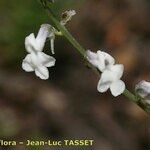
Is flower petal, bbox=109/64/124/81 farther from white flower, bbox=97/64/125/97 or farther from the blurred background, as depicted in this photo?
the blurred background

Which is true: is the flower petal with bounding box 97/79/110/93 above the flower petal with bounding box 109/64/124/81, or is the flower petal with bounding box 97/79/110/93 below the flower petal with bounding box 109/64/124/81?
below

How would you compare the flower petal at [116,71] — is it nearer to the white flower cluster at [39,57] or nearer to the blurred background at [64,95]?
the white flower cluster at [39,57]

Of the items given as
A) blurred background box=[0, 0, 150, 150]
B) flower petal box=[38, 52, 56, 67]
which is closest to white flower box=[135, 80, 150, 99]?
flower petal box=[38, 52, 56, 67]

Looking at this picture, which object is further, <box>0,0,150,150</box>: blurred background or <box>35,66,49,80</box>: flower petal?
<box>0,0,150,150</box>: blurred background

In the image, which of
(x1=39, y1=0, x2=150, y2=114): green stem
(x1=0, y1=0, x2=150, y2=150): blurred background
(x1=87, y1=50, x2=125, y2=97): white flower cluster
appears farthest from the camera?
(x1=0, y1=0, x2=150, y2=150): blurred background

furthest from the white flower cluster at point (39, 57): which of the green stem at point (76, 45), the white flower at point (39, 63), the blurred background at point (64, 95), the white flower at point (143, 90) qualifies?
the blurred background at point (64, 95)

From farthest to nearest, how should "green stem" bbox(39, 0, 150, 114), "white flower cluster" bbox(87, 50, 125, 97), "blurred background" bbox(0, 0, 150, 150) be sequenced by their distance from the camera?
"blurred background" bbox(0, 0, 150, 150)
"white flower cluster" bbox(87, 50, 125, 97)
"green stem" bbox(39, 0, 150, 114)

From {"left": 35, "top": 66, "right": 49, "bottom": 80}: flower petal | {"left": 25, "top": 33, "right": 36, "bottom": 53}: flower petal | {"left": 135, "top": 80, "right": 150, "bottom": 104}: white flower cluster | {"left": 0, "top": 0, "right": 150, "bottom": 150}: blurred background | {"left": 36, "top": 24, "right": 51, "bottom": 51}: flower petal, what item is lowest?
{"left": 135, "top": 80, "right": 150, "bottom": 104}: white flower cluster
